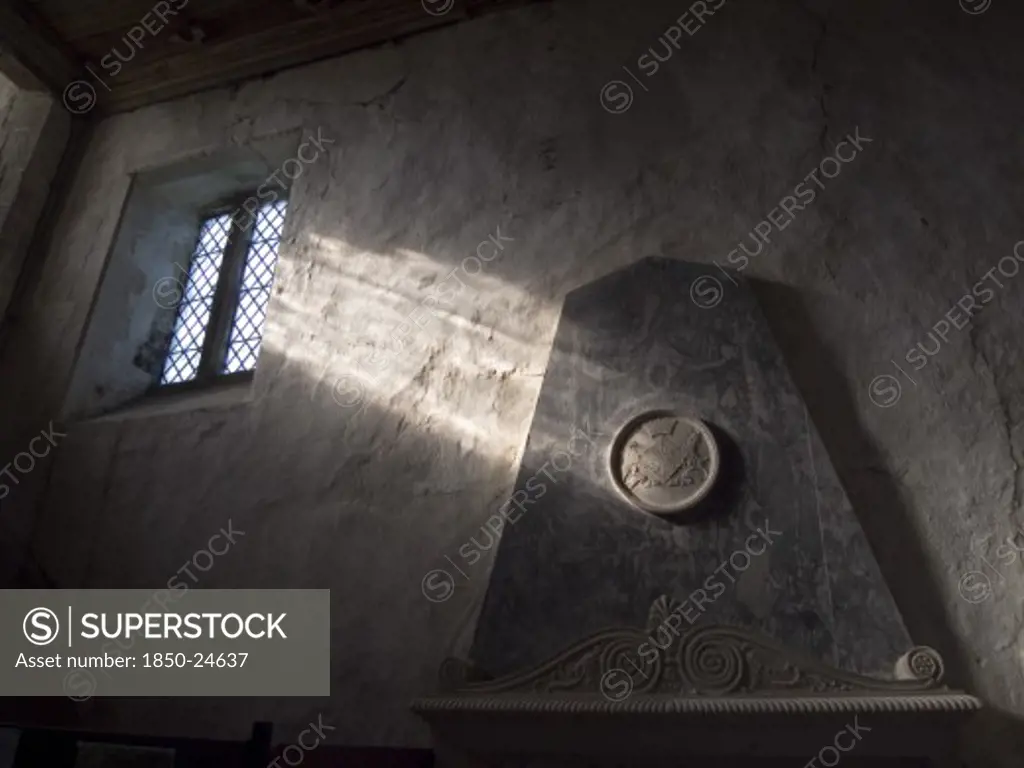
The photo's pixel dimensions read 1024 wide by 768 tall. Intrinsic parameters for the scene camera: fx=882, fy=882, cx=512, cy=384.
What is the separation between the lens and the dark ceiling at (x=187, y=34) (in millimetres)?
4215

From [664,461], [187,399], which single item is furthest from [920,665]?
[187,399]

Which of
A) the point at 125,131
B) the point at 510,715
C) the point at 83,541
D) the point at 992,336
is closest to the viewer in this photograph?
the point at 510,715

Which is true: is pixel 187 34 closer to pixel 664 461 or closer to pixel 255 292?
pixel 255 292

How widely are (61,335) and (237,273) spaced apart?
88 cm

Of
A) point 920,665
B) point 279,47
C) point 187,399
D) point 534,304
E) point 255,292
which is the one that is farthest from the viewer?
point 279,47

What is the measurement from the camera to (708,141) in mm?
3373

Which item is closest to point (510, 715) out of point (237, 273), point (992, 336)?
point (992, 336)

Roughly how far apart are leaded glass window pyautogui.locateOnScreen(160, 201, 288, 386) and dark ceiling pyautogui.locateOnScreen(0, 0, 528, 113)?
781 millimetres

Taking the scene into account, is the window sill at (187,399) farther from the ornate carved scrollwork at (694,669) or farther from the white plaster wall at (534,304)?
the ornate carved scrollwork at (694,669)

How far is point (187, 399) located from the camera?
4.09m

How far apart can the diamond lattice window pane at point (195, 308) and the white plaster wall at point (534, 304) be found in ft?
1.47

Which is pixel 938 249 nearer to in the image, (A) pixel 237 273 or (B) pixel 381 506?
(B) pixel 381 506

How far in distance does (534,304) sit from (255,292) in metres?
1.63

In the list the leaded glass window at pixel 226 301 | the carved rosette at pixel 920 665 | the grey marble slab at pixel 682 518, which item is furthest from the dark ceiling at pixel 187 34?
the carved rosette at pixel 920 665
